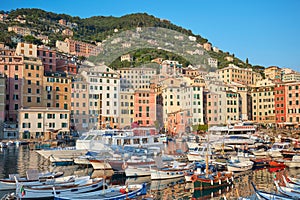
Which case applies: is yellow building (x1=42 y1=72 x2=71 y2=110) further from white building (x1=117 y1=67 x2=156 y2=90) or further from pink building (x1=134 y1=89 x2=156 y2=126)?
pink building (x1=134 y1=89 x2=156 y2=126)

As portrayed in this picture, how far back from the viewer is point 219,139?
137 ft

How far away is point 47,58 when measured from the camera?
70.1 metres

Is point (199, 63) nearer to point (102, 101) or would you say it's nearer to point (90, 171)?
point (102, 101)

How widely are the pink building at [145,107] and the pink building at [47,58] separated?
2058 cm

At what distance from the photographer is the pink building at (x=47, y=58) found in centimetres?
6894

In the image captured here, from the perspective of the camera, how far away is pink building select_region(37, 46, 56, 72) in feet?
226

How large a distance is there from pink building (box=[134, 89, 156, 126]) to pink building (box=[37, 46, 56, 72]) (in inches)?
810

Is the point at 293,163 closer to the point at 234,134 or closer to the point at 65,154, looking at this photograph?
the point at 234,134

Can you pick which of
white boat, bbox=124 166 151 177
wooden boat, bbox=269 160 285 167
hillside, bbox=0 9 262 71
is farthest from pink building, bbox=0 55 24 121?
hillside, bbox=0 9 262 71

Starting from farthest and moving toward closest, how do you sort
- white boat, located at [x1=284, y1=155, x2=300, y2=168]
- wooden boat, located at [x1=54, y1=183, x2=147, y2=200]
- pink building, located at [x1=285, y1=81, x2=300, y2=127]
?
pink building, located at [x1=285, y1=81, x2=300, y2=127] < white boat, located at [x1=284, y1=155, x2=300, y2=168] < wooden boat, located at [x1=54, y1=183, x2=147, y2=200]

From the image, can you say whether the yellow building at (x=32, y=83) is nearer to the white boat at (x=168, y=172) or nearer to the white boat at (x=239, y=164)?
the white boat at (x=239, y=164)

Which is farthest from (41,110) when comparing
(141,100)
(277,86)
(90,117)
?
(277,86)

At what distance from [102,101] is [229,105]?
2384 cm

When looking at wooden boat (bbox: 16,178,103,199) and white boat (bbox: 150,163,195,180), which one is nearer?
wooden boat (bbox: 16,178,103,199)
